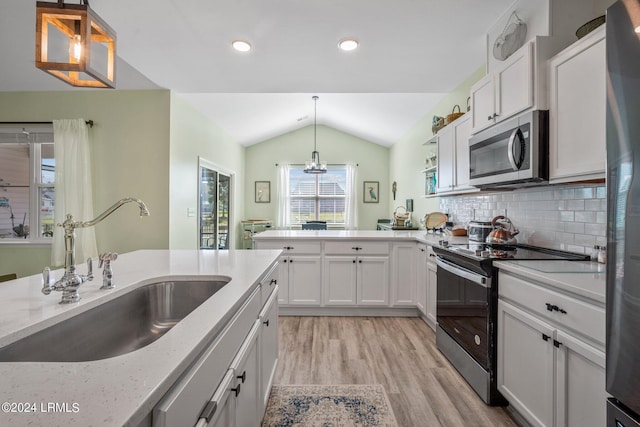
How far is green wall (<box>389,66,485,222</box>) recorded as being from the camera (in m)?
3.54

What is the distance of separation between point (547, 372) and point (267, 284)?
1.41m

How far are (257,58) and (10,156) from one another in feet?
12.0

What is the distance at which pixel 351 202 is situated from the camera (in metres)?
7.64

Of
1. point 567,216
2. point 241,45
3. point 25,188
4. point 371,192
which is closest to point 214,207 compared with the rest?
point 25,188

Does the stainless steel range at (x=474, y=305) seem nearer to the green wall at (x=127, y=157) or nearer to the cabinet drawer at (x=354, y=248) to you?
the cabinet drawer at (x=354, y=248)

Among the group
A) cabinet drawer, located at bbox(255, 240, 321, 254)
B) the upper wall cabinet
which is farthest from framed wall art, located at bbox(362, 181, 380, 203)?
the upper wall cabinet

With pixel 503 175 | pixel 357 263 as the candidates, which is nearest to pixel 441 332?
pixel 357 263

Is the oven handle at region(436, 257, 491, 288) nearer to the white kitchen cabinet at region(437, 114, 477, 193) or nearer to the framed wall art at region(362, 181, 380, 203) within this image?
the white kitchen cabinet at region(437, 114, 477, 193)

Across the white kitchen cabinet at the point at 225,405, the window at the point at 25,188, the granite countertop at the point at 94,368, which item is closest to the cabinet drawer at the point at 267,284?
the granite countertop at the point at 94,368

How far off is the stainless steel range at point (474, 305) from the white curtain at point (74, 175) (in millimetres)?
3869

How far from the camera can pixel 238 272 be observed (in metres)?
1.47

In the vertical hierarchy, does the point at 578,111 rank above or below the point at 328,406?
above

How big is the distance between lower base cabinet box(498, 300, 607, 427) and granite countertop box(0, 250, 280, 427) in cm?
137

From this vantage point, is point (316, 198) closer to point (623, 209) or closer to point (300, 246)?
point (300, 246)
